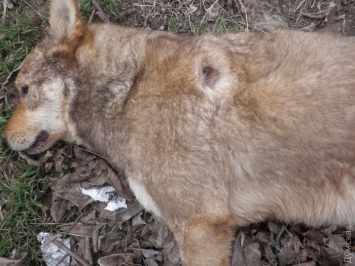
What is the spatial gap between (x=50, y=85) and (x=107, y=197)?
1344 millimetres

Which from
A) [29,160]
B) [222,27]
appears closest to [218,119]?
[222,27]

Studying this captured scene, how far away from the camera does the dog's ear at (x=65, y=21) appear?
384 centimetres

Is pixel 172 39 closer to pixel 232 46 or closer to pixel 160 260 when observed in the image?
pixel 232 46

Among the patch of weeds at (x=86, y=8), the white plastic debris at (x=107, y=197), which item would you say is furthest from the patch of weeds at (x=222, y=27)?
the white plastic debris at (x=107, y=197)

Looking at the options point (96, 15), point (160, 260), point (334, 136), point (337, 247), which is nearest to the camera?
point (334, 136)

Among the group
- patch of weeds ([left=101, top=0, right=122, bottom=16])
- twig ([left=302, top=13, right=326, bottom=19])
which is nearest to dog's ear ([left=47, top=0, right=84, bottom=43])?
patch of weeds ([left=101, top=0, right=122, bottom=16])

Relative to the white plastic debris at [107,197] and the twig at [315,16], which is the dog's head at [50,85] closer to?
the white plastic debris at [107,197]

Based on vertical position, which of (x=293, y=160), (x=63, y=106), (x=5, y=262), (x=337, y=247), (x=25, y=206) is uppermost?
(x=293, y=160)

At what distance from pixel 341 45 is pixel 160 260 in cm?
257

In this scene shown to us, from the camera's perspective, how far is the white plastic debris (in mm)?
4562

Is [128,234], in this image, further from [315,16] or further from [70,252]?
[315,16]

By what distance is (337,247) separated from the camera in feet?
13.4

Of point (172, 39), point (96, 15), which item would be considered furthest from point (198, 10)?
point (172, 39)

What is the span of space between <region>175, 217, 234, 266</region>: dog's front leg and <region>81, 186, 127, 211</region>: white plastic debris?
112cm
